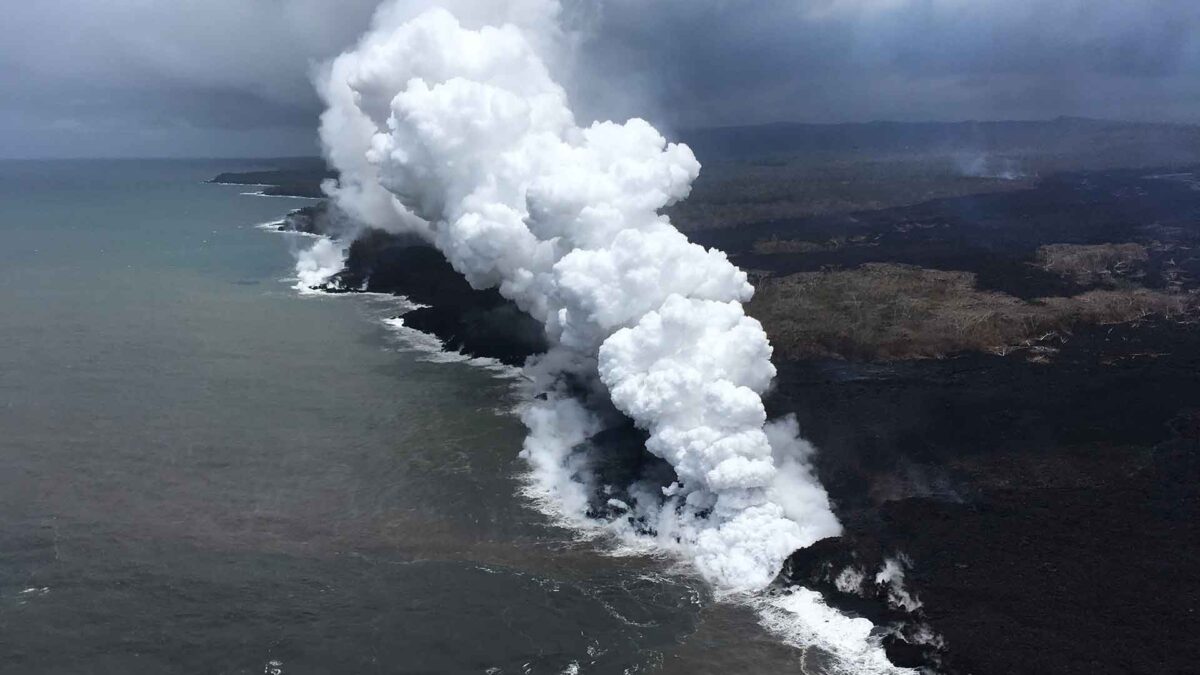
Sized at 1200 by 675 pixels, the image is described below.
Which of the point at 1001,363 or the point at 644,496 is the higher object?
the point at 1001,363

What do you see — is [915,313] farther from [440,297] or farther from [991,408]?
[440,297]

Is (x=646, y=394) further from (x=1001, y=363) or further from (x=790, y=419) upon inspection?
(x=1001, y=363)

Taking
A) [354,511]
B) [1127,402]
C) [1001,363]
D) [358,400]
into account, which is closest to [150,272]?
[358,400]

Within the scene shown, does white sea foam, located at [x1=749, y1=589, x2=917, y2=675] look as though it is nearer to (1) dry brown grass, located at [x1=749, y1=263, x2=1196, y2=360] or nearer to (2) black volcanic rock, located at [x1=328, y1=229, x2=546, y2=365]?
(1) dry brown grass, located at [x1=749, y1=263, x2=1196, y2=360]

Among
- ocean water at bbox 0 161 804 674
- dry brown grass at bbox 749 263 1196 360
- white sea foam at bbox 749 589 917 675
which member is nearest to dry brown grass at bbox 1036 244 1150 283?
dry brown grass at bbox 749 263 1196 360

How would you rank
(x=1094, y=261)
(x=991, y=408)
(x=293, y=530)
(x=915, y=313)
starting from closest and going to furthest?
1. (x=293, y=530)
2. (x=991, y=408)
3. (x=915, y=313)
4. (x=1094, y=261)

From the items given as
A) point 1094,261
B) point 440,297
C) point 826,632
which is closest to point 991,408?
point 826,632

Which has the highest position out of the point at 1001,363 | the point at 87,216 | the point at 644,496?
the point at 87,216
